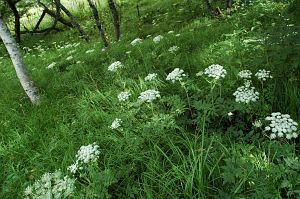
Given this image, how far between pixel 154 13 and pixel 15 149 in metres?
9.12

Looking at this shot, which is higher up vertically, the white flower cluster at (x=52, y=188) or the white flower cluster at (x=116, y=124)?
the white flower cluster at (x=116, y=124)

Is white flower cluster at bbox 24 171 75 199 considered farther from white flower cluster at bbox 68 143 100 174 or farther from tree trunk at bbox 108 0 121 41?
tree trunk at bbox 108 0 121 41

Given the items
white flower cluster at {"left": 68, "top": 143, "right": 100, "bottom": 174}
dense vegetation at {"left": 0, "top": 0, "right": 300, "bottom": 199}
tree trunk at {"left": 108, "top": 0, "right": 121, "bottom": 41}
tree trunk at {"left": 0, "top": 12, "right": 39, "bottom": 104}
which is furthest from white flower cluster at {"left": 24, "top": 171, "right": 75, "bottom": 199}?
tree trunk at {"left": 108, "top": 0, "right": 121, "bottom": 41}

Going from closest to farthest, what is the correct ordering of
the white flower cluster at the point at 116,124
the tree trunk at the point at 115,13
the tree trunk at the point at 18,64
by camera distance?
the white flower cluster at the point at 116,124 → the tree trunk at the point at 18,64 → the tree trunk at the point at 115,13

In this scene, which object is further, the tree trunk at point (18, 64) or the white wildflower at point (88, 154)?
the tree trunk at point (18, 64)

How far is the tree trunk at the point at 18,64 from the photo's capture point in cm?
571

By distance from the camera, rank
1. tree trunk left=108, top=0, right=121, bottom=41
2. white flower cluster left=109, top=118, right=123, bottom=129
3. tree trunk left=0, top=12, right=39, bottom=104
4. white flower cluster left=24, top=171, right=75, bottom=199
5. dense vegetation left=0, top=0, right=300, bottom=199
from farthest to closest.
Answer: tree trunk left=108, top=0, right=121, bottom=41
tree trunk left=0, top=12, right=39, bottom=104
white flower cluster left=109, top=118, right=123, bottom=129
white flower cluster left=24, top=171, right=75, bottom=199
dense vegetation left=0, top=0, right=300, bottom=199

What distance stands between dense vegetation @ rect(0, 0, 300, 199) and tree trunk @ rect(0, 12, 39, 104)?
0.68 ft

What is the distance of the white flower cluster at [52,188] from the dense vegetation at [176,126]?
0.02 meters

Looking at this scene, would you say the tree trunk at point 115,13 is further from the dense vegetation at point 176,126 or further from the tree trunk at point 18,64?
the tree trunk at point 18,64

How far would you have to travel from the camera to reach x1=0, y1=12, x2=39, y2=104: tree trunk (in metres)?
5.71

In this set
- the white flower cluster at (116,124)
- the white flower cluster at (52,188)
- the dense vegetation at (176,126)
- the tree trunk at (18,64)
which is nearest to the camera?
the dense vegetation at (176,126)

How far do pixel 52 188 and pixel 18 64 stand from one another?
333cm

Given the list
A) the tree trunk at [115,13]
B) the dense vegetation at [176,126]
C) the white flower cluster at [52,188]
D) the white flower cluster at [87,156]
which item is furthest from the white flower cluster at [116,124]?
the tree trunk at [115,13]
